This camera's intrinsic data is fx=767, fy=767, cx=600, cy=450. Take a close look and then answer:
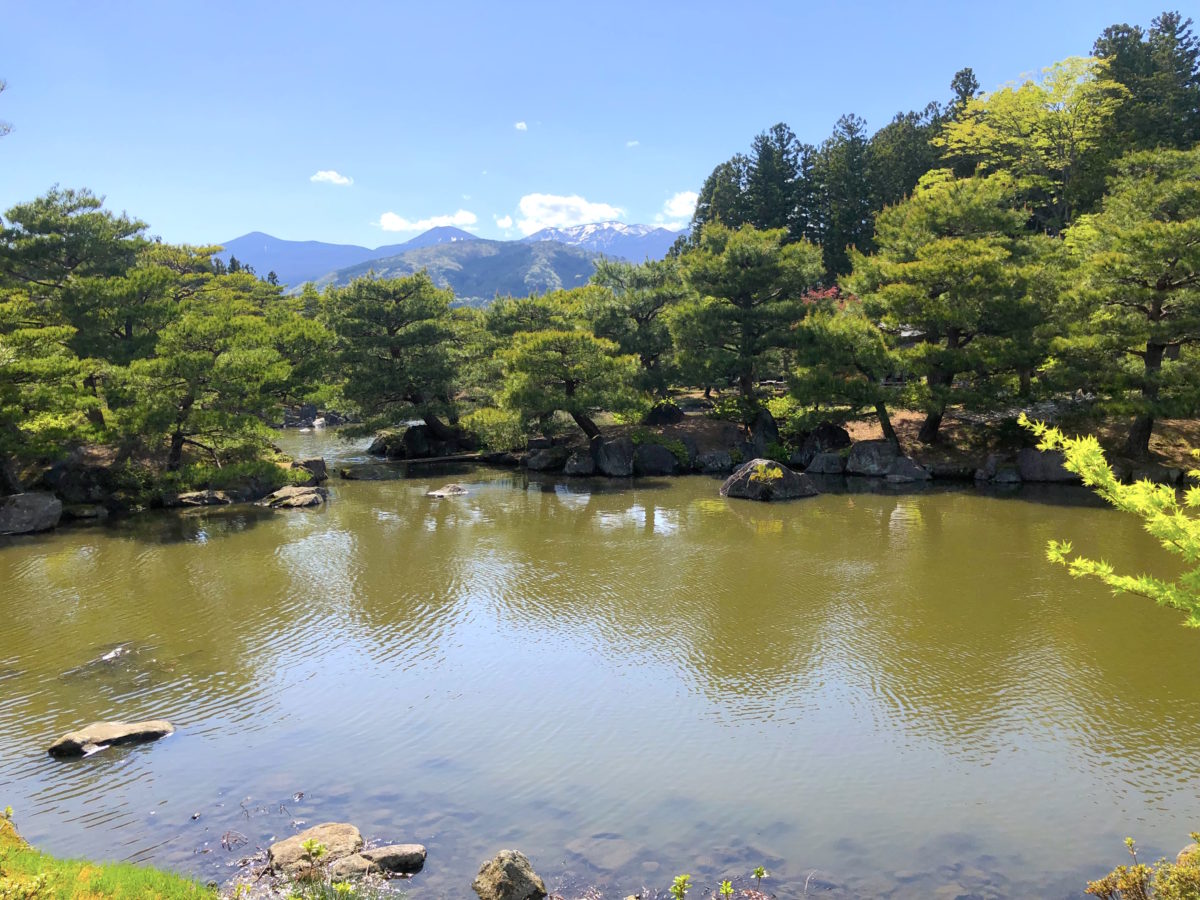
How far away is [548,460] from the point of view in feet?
94.9

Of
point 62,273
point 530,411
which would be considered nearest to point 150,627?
point 530,411

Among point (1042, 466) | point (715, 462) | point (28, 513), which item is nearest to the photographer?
point (28, 513)

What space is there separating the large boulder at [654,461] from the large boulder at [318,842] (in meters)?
20.8

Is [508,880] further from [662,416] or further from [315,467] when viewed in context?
[662,416]

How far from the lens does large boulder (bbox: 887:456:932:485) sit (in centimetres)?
2475

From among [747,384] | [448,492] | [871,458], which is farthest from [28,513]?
[871,458]

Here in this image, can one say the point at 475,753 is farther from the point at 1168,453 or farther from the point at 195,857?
the point at 1168,453

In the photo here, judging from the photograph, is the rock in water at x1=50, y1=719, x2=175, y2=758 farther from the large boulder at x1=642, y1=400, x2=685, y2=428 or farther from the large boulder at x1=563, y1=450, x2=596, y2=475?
the large boulder at x1=642, y1=400, x2=685, y2=428

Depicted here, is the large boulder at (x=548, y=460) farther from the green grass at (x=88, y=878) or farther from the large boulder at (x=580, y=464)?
the green grass at (x=88, y=878)

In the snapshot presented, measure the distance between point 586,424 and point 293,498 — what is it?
10363 mm

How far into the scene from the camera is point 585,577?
15742 millimetres

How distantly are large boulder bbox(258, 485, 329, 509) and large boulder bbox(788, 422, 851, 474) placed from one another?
1609cm

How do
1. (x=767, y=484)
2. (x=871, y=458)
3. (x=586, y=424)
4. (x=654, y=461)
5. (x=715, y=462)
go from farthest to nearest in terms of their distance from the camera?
(x=586, y=424) → (x=715, y=462) → (x=654, y=461) → (x=871, y=458) → (x=767, y=484)

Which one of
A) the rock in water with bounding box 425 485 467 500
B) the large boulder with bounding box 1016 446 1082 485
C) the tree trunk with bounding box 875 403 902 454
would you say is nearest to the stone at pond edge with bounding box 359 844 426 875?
the rock in water with bounding box 425 485 467 500
